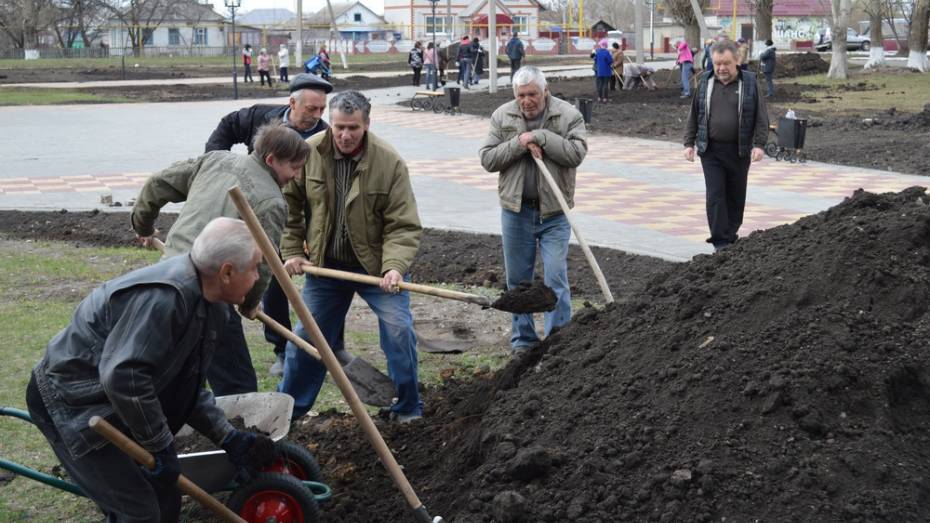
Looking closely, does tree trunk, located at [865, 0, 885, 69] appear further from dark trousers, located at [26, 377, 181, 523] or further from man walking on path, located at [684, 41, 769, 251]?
dark trousers, located at [26, 377, 181, 523]

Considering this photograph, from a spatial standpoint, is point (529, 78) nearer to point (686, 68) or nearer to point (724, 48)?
point (724, 48)

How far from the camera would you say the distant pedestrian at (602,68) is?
1053 inches

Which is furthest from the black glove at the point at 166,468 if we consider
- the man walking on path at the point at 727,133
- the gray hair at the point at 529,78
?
the man walking on path at the point at 727,133

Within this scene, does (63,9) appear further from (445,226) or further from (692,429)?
(692,429)

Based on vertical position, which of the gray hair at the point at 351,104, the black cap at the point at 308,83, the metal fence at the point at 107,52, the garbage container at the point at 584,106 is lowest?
the garbage container at the point at 584,106

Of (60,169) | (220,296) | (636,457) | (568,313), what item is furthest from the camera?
(60,169)

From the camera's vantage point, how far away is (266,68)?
37.7m

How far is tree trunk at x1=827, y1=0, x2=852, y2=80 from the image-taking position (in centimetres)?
3445

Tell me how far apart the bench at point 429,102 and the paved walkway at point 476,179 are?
9.81 feet

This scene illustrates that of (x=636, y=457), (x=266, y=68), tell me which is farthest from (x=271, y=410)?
(x=266, y=68)

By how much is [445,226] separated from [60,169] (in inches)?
287

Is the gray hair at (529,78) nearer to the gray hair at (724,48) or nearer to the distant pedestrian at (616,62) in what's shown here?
the gray hair at (724,48)

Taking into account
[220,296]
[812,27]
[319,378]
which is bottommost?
[319,378]

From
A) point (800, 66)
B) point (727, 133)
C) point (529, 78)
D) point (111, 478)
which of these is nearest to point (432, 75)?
point (800, 66)
